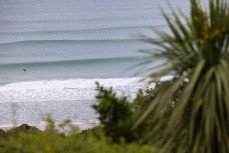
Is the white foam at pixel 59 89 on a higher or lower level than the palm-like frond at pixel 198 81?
higher

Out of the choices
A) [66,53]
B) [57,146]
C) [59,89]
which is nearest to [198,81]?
[57,146]

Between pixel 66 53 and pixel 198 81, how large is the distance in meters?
37.6

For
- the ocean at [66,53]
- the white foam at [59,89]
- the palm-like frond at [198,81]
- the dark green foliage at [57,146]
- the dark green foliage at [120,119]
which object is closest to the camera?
the dark green foliage at [57,146]

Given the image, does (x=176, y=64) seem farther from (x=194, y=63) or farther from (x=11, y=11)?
(x=11, y=11)

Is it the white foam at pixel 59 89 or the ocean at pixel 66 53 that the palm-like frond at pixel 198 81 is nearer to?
the ocean at pixel 66 53

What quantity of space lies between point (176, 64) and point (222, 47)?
1.76 feet

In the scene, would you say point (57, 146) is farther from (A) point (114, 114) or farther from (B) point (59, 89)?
(B) point (59, 89)

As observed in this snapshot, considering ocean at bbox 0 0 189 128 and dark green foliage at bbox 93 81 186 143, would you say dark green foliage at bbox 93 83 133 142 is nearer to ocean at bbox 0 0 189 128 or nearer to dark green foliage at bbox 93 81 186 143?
dark green foliage at bbox 93 81 186 143

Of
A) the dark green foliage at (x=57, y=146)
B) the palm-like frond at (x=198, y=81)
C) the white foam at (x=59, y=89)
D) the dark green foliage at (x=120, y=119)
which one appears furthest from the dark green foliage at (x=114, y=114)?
the white foam at (x=59, y=89)

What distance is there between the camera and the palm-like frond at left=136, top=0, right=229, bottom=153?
584cm

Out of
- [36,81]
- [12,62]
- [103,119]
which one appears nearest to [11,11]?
[12,62]

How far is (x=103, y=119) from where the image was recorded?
22.0 ft

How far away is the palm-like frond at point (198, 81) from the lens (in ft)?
19.2

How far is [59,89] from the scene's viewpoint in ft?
101
